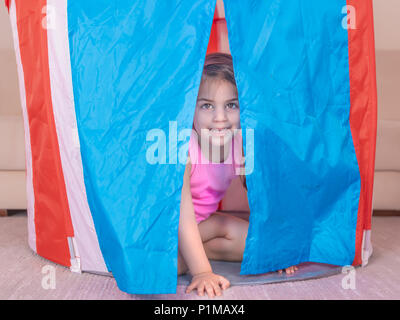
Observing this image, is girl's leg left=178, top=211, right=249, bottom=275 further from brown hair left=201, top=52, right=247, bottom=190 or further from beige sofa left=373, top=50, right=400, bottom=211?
beige sofa left=373, top=50, right=400, bottom=211

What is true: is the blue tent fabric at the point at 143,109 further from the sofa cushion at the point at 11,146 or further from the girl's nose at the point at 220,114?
the sofa cushion at the point at 11,146

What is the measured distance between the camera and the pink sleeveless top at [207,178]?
123 centimetres

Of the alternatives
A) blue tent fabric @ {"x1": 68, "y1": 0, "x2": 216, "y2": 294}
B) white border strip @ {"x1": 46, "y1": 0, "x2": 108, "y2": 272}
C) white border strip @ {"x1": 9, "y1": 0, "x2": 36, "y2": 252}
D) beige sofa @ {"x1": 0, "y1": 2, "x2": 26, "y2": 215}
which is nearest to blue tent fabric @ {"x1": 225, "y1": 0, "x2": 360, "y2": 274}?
blue tent fabric @ {"x1": 68, "y1": 0, "x2": 216, "y2": 294}

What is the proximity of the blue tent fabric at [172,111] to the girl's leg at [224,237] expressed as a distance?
182mm

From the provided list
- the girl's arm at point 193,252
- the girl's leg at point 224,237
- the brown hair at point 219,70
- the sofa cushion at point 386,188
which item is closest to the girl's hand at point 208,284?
the girl's arm at point 193,252

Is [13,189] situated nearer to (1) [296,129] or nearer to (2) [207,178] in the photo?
(2) [207,178]

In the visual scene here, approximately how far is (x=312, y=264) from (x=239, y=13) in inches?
25.6

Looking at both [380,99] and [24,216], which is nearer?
[24,216]

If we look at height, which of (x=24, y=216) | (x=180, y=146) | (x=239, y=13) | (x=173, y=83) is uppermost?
(x=239, y=13)

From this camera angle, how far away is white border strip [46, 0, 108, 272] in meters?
1.02

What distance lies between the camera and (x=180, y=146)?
0.93m

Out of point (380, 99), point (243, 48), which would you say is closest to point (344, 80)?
point (243, 48)
